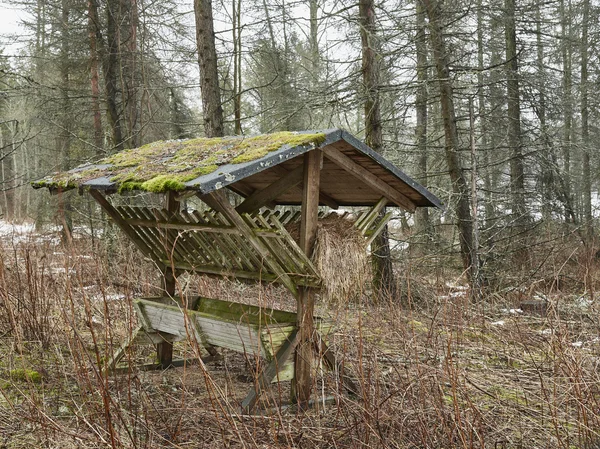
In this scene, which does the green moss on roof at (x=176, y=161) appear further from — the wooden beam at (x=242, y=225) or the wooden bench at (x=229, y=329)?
the wooden bench at (x=229, y=329)

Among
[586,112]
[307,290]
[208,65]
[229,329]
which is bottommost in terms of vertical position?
[229,329]

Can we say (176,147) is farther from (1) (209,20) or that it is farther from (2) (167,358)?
(1) (209,20)

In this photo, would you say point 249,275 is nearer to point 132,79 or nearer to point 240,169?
point 240,169

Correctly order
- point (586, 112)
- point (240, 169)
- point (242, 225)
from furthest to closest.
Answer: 1. point (586, 112)
2. point (242, 225)
3. point (240, 169)

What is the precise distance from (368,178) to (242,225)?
121cm

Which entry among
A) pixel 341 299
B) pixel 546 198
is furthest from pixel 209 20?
pixel 546 198

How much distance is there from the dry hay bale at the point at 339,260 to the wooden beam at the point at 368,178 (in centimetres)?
44

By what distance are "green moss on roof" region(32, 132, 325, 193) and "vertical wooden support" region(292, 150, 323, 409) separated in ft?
0.93

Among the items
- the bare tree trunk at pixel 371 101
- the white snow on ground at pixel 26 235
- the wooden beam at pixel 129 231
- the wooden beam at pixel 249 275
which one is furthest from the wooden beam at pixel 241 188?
the bare tree trunk at pixel 371 101

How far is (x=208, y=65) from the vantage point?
24.8ft

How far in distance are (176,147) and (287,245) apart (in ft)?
5.15

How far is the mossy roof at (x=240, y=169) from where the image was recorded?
139 inches

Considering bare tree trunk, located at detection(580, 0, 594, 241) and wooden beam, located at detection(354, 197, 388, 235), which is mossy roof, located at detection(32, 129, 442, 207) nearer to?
wooden beam, located at detection(354, 197, 388, 235)

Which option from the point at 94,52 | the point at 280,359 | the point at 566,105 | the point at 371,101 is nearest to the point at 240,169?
the point at 280,359
